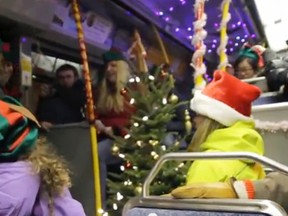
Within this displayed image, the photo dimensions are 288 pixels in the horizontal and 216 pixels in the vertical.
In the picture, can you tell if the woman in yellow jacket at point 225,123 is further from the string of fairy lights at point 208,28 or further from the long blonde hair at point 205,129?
the string of fairy lights at point 208,28

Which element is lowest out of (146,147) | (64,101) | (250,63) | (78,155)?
(78,155)

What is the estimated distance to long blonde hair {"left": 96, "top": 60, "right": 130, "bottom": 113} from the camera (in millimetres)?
5918

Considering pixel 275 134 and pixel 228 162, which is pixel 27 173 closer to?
pixel 228 162

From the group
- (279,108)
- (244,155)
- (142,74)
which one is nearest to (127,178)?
(142,74)

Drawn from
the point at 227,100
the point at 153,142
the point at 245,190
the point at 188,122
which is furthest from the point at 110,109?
the point at 245,190

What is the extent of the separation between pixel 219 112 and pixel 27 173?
1.12 meters

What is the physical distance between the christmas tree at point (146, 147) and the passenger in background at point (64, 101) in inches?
57.7

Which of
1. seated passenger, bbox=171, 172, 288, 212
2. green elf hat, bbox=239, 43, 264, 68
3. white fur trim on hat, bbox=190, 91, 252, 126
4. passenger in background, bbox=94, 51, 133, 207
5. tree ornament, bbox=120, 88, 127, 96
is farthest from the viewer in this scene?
passenger in background, bbox=94, 51, 133, 207

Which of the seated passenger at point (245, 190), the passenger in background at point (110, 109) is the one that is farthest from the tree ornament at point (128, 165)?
the seated passenger at point (245, 190)

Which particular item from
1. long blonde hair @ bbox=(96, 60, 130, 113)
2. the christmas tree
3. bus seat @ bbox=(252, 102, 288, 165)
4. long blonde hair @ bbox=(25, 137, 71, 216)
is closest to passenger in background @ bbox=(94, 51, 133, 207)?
long blonde hair @ bbox=(96, 60, 130, 113)

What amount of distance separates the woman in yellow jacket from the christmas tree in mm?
1197

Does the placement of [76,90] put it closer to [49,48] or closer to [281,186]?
[49,48]

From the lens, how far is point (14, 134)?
272cm

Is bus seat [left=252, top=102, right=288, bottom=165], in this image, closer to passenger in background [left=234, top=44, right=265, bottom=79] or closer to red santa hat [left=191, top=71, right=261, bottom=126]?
red santa hat [left=191, top=71, right=261, bottom=126]
